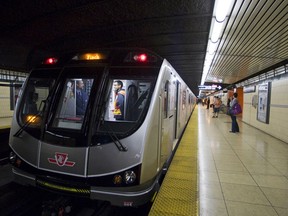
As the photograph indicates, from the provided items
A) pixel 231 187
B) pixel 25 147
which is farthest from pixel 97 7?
pixel 231 187

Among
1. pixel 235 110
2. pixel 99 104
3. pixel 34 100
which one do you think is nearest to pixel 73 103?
pixel 99 104

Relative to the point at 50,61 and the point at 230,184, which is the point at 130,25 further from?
the point at 230,184

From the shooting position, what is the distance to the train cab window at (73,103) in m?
3.09

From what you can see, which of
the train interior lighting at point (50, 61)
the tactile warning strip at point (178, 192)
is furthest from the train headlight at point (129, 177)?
the train interior lighting at point (50, 61)

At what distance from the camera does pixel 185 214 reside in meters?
2.57

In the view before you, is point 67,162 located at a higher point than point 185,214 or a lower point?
higher

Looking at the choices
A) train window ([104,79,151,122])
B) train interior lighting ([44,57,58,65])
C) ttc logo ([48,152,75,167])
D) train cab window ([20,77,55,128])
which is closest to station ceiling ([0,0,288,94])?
train interior lighting ([44,57,58,65])

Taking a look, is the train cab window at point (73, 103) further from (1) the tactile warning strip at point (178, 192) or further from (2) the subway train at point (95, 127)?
(1) the tactile warning strip at point (178, 192)

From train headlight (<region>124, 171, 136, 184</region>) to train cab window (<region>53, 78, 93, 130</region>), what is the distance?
→ 93cm

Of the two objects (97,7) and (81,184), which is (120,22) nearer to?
(97,7)

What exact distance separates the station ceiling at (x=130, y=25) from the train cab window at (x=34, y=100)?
138cm

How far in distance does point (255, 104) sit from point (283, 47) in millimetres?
3844

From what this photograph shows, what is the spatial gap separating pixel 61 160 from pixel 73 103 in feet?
2.88

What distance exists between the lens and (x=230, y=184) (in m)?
3.92
